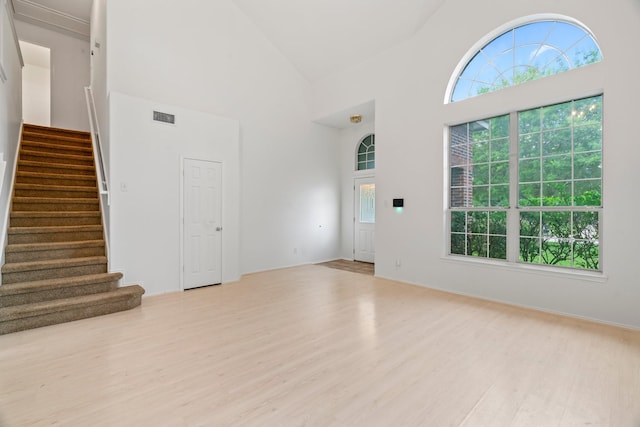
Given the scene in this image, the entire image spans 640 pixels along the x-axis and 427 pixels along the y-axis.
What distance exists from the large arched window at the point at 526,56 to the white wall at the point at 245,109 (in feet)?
11.3

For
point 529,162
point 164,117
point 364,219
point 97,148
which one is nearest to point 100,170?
point 97,148

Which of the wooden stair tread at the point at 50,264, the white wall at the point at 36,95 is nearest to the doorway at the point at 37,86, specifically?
the white wall at the point at 36,95

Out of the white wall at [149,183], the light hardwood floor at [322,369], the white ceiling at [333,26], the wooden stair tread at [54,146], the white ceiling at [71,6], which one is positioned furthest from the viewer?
the white ceiling at [71,6]

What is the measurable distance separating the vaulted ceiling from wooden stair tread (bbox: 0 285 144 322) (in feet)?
17.7

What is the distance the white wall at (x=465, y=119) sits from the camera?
336 centimetres

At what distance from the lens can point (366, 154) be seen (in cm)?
743

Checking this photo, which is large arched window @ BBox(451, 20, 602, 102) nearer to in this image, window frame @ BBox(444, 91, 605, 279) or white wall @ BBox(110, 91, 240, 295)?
window frame @ BBox(444, 91, 605, 279)

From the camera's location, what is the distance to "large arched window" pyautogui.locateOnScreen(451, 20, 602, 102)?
148 inches

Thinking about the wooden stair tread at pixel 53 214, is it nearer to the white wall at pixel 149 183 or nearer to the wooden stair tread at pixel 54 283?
the white wall at pixel 149 183

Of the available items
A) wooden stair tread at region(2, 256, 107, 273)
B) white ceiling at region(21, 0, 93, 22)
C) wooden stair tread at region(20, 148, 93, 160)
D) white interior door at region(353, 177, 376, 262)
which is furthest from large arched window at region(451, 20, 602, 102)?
white ceiling at region(21, 0, 93, 22)

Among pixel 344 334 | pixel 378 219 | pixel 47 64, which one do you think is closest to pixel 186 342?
pixel 344 334

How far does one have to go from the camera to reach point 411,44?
207 inches

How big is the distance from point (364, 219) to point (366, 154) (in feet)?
5.23

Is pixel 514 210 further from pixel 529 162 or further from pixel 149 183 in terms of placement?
pixel 149 183
